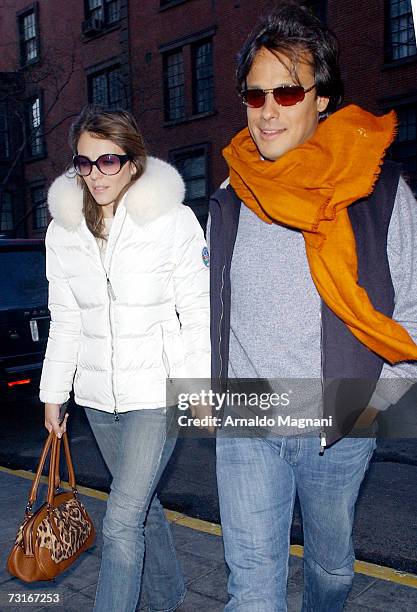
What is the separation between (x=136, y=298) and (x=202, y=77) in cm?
2074

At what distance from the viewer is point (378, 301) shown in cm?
221

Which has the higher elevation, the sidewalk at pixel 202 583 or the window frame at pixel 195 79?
the window frame at pixel 195 79

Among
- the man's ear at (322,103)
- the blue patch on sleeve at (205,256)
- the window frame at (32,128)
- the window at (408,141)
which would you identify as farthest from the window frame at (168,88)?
the man's ear at (322,103)

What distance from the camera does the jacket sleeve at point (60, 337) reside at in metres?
2.96

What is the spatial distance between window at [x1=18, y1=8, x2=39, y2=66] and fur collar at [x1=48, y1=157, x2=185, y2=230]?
28.4 meters

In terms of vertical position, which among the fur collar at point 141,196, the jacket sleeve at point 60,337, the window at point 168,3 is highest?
the window at point 168,3

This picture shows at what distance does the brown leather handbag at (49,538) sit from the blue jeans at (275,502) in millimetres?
881

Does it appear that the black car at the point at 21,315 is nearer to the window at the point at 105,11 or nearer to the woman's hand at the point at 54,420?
the woman's hand at the point at 54,420

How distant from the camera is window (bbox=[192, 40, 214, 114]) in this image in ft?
71.6

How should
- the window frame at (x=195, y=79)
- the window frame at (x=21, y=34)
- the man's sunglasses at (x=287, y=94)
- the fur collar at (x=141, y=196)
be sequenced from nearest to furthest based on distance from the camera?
the man's sunglasses at (x=287, y=94), the fur collar at (x=141, y=196), the window frame at (x=195, y=79), the window frame at (x=21, y=34)

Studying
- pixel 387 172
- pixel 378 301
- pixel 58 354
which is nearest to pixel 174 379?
pixel 58 354

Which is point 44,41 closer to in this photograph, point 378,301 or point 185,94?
point 185,94

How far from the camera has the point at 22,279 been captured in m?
7.63

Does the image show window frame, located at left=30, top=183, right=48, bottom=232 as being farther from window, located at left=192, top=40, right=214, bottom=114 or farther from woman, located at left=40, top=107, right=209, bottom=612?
woman, located at left=40, top=107, right=209, bottom=612
